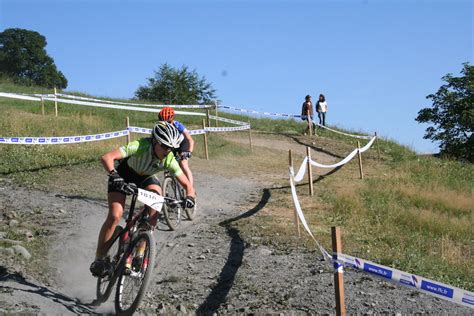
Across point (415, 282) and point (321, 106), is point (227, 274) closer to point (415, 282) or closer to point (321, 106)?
point (415, 282)

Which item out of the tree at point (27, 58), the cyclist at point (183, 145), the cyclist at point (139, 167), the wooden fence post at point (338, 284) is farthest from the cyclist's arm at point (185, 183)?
the tree at point (27, 58)

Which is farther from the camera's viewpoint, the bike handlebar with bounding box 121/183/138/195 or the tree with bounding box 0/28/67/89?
the tree with bounding box 0/28/67/89

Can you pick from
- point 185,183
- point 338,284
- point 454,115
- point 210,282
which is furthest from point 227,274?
point 454,115

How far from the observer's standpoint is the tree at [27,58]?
83.3 meters

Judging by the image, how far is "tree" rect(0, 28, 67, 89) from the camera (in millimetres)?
83281

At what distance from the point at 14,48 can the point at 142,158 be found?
86.9m

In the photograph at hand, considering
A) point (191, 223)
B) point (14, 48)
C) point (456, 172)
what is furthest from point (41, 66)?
point (191, 223)

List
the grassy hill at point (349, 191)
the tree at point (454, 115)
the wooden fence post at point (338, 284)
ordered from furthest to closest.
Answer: the tree at point (454, 115) → the grassy hill at point (349, 191) → the wooden fence post at point (338, 284)

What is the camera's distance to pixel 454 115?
35312 millimetres

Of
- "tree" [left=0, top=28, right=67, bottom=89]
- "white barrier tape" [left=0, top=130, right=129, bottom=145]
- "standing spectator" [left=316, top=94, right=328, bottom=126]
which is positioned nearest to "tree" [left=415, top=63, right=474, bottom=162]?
"standing spectator" [left=316, top=94, right=328, bottom=126]

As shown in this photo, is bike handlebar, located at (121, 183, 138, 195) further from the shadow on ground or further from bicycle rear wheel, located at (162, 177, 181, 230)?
bicycle rear wheel, located at (162, 177, 181, 230)

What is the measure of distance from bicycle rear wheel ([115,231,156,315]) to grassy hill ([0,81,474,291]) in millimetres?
3110

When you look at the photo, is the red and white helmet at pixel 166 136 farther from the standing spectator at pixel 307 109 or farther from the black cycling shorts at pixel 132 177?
the standing spectator at pixel 307 109

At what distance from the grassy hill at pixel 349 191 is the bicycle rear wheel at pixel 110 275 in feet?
9.61
